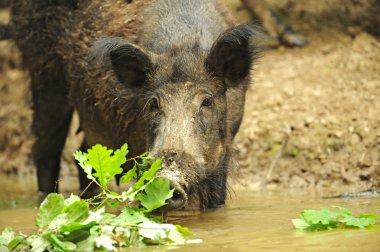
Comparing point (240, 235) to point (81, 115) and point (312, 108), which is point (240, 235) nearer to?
point (81, 115)

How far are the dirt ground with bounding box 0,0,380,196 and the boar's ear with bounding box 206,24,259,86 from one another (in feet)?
4.21

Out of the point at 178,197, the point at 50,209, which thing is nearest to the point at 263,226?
the point at 178,197

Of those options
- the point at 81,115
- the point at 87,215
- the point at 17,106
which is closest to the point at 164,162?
the point at 87,215

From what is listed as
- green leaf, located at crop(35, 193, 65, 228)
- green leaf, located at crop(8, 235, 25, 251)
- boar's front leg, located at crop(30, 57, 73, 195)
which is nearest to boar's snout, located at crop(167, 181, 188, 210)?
green leaf, located at crop(35, 193, 65, 228)

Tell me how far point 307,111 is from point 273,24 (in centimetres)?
210

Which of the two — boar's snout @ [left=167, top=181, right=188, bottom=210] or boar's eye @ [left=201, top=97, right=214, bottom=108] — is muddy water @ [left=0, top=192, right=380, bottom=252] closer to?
boar's snout @ [left=167, top=181, right=188, bottom=210]

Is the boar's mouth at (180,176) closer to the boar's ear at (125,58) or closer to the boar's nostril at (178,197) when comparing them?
the boar's nostril at (178,197)

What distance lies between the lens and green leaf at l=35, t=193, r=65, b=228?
5.03 metres

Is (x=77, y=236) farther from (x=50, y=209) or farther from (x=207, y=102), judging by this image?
(x=207, y=102)

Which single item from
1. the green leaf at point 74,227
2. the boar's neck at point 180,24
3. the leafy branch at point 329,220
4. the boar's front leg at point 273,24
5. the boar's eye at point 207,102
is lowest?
the leafy branch at point 329,220

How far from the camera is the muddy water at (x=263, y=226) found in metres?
4.76

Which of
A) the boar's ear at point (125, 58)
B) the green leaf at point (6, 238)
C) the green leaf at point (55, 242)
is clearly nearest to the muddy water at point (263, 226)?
the green leaf at point (55, 242)

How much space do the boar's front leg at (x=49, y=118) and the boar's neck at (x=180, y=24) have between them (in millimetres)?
1748

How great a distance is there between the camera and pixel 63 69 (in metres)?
9.15
